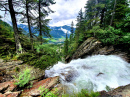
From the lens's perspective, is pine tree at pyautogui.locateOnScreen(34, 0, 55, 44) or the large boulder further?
pine tree at pyautogui.locateOnScreen(34, 0, 55, 44)

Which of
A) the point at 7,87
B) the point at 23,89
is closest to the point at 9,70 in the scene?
the point at 7,87

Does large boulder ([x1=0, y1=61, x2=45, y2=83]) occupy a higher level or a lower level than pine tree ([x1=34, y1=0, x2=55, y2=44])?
lower

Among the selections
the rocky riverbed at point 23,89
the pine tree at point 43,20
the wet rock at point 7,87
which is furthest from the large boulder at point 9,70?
the pine tree at point 43,20

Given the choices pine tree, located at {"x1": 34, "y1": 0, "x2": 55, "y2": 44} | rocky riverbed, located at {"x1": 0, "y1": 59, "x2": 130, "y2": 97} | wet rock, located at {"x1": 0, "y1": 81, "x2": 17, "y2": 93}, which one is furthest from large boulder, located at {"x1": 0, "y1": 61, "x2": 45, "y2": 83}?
pine tree, located at {"x1": 34, "y1": 0, "x2": 55, "y2": 44}

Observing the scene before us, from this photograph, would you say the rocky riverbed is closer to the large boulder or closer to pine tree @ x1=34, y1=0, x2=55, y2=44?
the large boulder

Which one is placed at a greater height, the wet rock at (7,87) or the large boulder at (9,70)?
the large boulder at (9,70)

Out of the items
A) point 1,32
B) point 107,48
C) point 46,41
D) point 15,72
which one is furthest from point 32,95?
point 107,48

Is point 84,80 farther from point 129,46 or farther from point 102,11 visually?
point 102,11

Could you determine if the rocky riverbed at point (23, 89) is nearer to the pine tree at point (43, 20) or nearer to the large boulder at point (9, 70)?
the large boulder at point (9, 70)

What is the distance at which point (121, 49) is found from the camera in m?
9.12

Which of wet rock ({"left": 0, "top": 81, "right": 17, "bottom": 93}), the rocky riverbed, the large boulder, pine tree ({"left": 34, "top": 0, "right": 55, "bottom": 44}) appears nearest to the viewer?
the rocky riverbed

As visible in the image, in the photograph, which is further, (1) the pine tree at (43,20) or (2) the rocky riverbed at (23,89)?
(1) the pine tree at (43,20)

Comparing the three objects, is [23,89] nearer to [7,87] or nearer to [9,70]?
[7,87]

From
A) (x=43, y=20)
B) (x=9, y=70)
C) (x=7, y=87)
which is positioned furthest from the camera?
(x=43, y=20)
